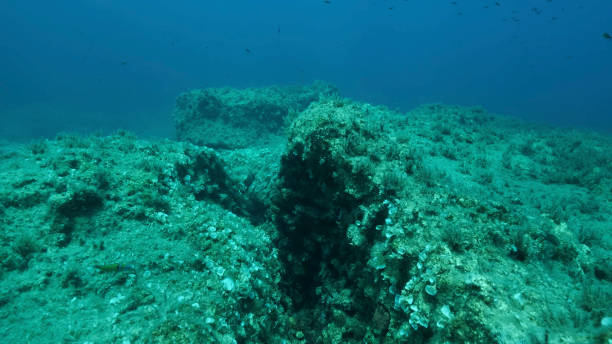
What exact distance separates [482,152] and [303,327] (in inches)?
314

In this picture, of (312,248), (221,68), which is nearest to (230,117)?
(312,248)

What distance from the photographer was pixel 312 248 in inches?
245

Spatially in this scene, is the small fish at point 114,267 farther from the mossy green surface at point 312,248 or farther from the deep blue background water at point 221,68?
the deep blue background water at point 221,68

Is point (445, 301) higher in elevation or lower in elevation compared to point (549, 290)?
lower

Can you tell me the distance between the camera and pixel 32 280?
4.02m

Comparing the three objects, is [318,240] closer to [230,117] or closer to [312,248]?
[312,248]

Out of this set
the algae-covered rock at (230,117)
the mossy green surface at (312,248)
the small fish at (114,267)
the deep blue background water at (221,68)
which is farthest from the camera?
the deep blue background water at (221,68)

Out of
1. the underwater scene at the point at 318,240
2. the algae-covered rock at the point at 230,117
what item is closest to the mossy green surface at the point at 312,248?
the underwater scene at the point at 318,240

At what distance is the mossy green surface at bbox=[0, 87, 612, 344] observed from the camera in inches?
133

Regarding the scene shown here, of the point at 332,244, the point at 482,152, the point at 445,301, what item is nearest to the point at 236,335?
the point at 332,244

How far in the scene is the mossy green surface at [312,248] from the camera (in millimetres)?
3367

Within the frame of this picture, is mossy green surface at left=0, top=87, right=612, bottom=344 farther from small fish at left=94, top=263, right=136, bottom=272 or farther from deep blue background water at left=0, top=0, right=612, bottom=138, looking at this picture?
deep blue background water at left=0, top=0, right=612, bottom=138

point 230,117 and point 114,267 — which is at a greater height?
point 230,117

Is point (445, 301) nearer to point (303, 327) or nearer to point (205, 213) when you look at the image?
point (303, 327)
